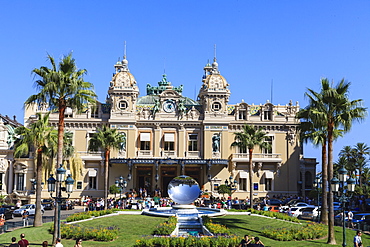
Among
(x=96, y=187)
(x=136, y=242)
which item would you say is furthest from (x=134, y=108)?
(x=136, y=242)

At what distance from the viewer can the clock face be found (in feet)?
201

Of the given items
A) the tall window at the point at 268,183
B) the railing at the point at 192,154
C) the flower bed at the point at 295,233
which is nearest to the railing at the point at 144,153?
the railing at the point at 192,154

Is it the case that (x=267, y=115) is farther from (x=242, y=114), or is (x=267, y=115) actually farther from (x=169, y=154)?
(x=169, y=154)

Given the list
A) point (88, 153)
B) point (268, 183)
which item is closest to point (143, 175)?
point (88, 153)

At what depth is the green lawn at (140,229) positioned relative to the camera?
2625 centimetres

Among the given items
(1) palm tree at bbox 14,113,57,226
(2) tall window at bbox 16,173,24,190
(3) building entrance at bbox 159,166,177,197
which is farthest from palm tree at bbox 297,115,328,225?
(2) tall window at bbox 16,173,24,190

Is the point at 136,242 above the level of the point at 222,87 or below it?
below

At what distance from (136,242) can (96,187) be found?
3653 centimetres

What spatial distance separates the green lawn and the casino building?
2424 cm

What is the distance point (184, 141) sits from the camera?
200 feet

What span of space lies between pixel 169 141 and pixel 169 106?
4719 millimetres

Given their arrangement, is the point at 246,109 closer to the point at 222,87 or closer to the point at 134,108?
the point at 222,87

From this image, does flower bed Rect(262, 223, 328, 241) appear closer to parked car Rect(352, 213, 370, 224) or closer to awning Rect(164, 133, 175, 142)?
parked car Rect(352, 213, 370, 224)

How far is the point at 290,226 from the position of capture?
31172mm
